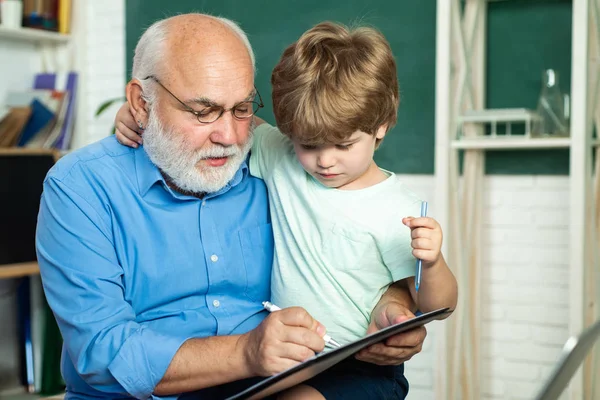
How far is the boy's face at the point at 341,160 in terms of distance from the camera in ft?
5.68

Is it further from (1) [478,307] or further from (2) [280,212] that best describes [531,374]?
(2) [280,212]

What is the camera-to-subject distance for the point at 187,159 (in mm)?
1791

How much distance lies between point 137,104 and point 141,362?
2.16 ft

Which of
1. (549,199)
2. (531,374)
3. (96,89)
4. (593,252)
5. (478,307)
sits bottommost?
(531,374)

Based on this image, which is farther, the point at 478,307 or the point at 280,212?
the point at 478,307

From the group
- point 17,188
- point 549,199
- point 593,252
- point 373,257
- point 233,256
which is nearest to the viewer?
point 373,257

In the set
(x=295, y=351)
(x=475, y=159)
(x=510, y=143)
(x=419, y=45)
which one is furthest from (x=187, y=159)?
(x=419, y=45)

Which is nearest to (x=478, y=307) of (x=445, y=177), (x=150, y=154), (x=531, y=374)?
(x=531, y=374)

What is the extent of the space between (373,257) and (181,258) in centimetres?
44

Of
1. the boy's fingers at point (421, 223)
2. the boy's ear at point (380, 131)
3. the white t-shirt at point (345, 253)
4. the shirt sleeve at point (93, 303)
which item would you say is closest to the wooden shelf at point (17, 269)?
the shirt sleeve at point (93, 303)

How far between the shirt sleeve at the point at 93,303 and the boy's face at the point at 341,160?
1.54 feet

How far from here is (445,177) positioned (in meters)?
3.15

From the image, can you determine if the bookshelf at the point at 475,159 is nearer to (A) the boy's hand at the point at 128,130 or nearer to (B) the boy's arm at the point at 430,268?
(B) the boy's arm at the point at 430,268

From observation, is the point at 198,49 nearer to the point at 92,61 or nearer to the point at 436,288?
the point at 436,288
